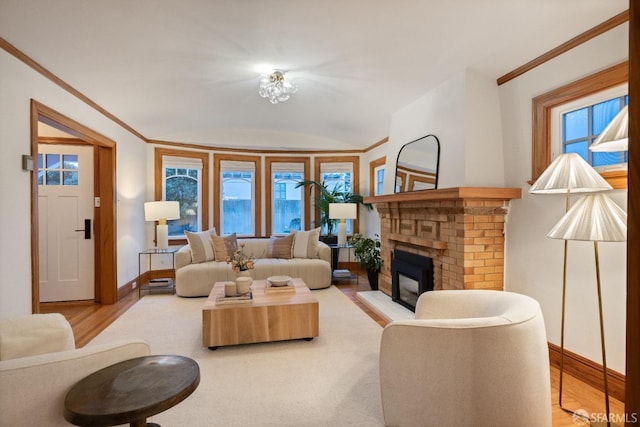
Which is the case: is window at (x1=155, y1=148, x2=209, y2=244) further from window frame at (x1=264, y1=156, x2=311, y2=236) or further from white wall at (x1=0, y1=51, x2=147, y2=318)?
white wall at (x1=0, y1=51, x2=147, y2=318)

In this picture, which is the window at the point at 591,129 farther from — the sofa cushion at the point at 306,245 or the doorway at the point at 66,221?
the doorway at the point at 66,221

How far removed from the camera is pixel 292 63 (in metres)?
3.03

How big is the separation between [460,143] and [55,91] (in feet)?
12.7

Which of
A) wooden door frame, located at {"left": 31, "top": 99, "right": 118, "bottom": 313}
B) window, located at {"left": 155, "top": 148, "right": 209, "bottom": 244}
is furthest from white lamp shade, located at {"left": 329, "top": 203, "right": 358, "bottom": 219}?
wooden door frame, located at {"left": 31, "top": 99, "right": 118, "bottom": 313}

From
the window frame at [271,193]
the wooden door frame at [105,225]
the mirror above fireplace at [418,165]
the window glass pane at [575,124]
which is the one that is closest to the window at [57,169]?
the wooden door frame at [105,225]

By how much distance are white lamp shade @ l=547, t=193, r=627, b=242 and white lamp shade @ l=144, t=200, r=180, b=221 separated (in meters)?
4.71

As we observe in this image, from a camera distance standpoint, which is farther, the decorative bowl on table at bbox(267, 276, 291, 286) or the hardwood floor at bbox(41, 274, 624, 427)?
the decorative bowl on table at bbox(267, 276, 291, 286)

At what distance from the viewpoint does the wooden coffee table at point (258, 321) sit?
281 centimetres

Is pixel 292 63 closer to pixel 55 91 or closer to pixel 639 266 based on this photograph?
pixel 55 91

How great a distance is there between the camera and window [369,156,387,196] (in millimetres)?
5891

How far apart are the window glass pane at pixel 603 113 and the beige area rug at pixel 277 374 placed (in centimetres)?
245

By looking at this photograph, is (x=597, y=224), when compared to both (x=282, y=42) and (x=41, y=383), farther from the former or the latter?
(x=41, y=383)

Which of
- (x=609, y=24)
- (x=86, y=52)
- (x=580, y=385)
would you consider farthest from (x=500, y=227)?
(x=86, y=52)

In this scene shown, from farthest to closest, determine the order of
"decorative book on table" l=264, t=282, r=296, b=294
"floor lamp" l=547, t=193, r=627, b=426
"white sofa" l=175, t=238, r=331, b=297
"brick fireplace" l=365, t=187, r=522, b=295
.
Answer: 1. "white sofa" l=175, t=238, r=331, b=297
2. "decorative book on table" l=264, t=282, r=296, b=294
3. "brick fireplace" l=365, t=187, r=522, b=295
4. "floor lamp" l=547, t=193, r=627, b=426
